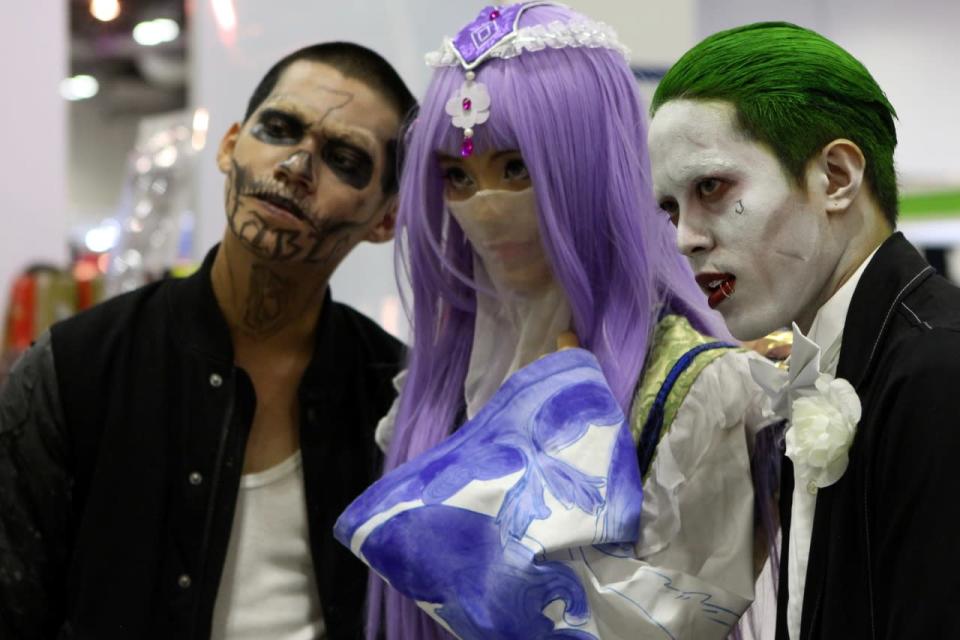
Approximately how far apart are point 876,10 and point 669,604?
1.97 m

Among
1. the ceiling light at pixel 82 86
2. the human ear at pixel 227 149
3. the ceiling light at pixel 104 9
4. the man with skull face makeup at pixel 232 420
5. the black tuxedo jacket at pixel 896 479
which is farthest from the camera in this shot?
the ceiling light at pixel 82 86

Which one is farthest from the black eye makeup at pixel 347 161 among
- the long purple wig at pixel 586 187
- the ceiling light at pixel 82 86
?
the ceiling light at pixel 82 86

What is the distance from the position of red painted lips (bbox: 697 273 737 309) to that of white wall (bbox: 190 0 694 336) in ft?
4.26

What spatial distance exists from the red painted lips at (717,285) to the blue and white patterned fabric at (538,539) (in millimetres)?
171

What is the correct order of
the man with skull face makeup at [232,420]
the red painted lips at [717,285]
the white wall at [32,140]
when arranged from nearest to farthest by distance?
1. the red painted lips at [717,285]
2. the man with skull face makeup at [232,420]
3. the white wall at [32,140]

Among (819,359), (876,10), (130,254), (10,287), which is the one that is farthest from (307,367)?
(10,287)

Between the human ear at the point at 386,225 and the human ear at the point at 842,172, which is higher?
the human ear at the point at 842,172

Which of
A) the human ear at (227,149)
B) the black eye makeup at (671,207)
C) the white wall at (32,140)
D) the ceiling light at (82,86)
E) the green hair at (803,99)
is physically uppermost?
the green hair at (803,99)

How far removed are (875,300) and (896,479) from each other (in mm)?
170

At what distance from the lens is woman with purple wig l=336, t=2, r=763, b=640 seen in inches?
50.3

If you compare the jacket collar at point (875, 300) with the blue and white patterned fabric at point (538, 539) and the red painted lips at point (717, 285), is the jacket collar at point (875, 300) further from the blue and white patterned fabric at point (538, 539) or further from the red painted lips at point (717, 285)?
the blue and white patterned fabric at point (538, 539)

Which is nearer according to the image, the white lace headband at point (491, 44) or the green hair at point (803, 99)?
the green hair at point (803, 99)

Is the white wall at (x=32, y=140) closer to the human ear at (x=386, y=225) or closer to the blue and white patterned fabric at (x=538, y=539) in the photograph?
the human ear at (x=386, y=225)

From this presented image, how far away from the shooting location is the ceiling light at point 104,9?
30.5 feet
